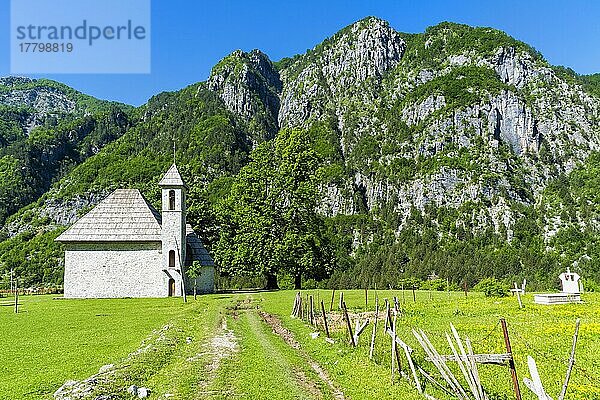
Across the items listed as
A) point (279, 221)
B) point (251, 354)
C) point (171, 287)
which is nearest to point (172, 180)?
point (171, 287)

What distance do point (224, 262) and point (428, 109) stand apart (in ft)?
450

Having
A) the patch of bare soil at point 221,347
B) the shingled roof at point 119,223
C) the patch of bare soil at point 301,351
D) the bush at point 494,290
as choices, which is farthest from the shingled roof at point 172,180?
the patch of bare soil at point 221,347

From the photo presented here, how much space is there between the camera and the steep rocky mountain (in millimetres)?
144125

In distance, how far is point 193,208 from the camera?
62531 mm

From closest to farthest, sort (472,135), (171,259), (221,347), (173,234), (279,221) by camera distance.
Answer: (221,347) → (171,259) → (173,234) → (279,221) → (472,135)

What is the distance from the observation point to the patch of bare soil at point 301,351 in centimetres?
1268

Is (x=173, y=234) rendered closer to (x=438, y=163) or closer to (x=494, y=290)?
(x=494, y=290)

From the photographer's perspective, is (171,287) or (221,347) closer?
(221,347)

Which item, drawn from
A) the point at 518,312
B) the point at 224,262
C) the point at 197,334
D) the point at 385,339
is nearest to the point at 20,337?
the point at 197,334

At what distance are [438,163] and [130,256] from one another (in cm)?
13023

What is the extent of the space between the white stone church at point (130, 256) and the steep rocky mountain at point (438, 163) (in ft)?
276

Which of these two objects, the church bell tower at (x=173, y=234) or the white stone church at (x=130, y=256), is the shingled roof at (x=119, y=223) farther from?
the church bell tower at (x=173, y=234)

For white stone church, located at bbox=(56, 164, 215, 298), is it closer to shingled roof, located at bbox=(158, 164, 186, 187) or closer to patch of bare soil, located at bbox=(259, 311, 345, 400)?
shingled roof, located at bbox=(158, 164, 186, 187)

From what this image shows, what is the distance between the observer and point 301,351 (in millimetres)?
17781
